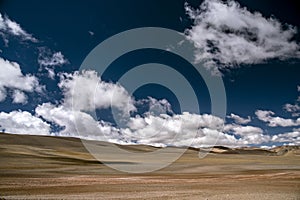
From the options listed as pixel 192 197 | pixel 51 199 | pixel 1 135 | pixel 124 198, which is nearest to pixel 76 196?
pixel 51 199

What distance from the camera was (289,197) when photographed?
954 inches

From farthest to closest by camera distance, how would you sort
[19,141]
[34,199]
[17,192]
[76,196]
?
[19,141] < [17,192] < [76,196] < [34,199]

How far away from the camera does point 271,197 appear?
24.7 meters

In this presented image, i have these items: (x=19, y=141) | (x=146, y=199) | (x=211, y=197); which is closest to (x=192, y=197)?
(x=211, y=197)

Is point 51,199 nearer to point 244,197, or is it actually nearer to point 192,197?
point 192,197

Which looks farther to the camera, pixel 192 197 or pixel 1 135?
pixel 1 135

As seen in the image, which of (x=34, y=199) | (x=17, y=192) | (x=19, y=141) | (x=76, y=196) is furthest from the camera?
(x=19, y=141)

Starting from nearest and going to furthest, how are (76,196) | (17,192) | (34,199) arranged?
1. (34,199)
2. (76,196)
3. (17,192)

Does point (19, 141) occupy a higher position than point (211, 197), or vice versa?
point (19, 141)

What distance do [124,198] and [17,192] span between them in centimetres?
925

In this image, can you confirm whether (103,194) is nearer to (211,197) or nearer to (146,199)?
(146,199)

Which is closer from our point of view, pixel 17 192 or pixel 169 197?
pixel 169 197

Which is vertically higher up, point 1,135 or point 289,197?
point 1,135

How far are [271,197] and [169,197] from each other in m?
7.41
